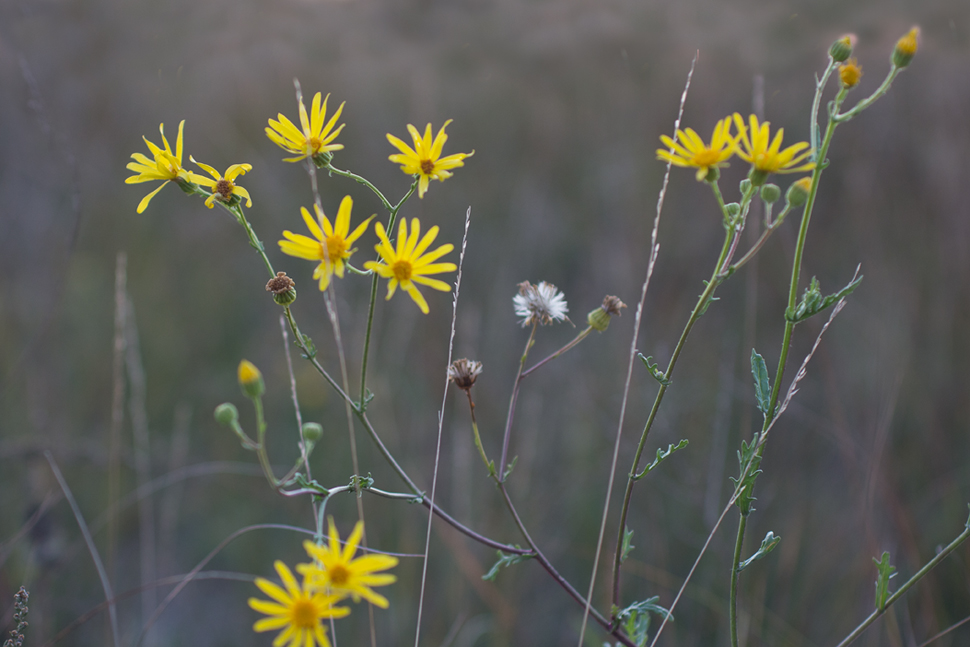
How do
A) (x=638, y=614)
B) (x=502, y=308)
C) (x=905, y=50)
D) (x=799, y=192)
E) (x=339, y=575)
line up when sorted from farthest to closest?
(x=502, y=308)
(x=638, y=614)
(x=905, y=50)
(x=799, y=192)
(x=339, y=575)

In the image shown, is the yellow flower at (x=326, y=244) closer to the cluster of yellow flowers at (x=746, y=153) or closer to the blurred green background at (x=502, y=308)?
the cluster of yellow flowers at (x=746, y=153)

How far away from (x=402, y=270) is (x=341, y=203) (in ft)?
0.82

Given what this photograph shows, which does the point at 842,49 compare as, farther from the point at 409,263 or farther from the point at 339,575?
the point at 339,575

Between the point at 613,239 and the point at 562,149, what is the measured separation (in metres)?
1.37

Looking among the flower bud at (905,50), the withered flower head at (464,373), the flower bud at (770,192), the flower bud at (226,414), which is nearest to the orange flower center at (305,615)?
the flower bud at (226,414)

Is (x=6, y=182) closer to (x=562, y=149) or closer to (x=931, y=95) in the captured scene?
(x=562, y=149)

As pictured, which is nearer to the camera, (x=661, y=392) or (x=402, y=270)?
(x=661, y=392)

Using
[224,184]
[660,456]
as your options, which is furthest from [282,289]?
[660,456]

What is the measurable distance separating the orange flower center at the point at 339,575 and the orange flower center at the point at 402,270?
0.64 metres

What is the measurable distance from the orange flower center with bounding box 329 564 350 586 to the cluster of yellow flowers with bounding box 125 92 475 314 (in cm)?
56

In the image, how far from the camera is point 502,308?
14.5 feet

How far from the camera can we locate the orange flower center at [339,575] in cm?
111

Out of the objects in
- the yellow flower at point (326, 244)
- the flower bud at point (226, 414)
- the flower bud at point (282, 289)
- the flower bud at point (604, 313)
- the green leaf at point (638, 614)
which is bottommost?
the green leaf at point (638, 614)

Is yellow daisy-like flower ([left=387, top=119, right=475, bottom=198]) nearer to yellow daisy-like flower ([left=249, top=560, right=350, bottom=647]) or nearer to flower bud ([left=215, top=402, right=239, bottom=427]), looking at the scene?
flower bud ([left=215, top=402, right=239, bottom=427])
